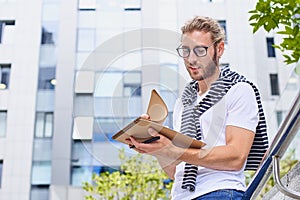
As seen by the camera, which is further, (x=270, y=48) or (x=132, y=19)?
(x=270, y=48)

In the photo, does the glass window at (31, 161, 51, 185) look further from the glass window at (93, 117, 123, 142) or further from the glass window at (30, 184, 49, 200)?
the glass window at (93, 117, 123, 142)

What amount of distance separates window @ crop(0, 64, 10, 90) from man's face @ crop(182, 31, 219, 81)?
463 centimetres

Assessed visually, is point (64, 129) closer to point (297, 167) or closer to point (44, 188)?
point (44, 188)

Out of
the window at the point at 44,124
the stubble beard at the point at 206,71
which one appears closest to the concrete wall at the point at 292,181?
the stubble beard at the point at 206,71

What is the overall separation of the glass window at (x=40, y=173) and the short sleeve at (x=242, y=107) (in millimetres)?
4403

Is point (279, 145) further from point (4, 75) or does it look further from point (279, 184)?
point (4, 75)

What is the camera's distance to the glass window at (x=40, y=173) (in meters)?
5.05

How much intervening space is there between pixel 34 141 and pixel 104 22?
1.22 meters

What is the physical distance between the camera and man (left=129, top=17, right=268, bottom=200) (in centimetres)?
75

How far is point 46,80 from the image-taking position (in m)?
5.37

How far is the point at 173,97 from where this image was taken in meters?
0.90

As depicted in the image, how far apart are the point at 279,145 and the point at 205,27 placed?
0.22 m

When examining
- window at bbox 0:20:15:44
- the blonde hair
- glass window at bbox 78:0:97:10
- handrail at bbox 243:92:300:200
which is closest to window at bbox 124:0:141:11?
glass window at bbox 78:0:97:10

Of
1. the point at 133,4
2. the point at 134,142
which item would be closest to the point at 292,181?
the point at 134,142
